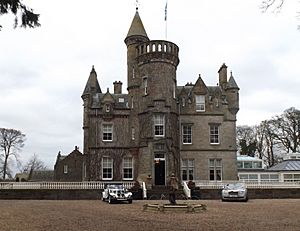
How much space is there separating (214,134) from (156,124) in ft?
21.3

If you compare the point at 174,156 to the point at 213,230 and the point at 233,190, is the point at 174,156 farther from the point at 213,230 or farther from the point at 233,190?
the point at 213,230

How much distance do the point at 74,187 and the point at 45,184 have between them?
7.82 feet

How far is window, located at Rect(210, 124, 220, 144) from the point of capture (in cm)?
4050

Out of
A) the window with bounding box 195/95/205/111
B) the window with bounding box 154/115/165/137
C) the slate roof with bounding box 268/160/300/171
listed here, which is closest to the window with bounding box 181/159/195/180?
the window with bounding box 154/115/165/137

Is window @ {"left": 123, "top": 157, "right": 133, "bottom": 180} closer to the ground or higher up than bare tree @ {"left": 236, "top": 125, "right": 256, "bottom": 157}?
closer to the ground

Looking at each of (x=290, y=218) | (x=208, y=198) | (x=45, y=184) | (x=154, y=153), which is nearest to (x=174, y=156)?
(x=154, y=153)

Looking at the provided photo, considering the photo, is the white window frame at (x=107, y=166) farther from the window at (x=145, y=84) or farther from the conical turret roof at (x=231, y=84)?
the conical turret roof at (x=231, y=84)

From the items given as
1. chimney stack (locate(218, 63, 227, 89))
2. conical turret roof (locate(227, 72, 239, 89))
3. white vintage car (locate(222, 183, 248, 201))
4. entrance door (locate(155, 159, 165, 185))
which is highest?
chimney stack (locate(218, 63, 227, 89))

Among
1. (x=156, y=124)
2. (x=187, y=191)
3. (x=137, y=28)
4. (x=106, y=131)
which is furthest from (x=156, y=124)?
(x=137, y=28)

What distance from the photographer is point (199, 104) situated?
41.1 meters

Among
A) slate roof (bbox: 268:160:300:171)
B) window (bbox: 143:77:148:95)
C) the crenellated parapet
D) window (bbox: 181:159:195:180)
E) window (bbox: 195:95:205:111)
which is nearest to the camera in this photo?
the crenellated parapet

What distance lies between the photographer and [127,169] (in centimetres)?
3916

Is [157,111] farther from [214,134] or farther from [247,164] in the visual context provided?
[247,164]

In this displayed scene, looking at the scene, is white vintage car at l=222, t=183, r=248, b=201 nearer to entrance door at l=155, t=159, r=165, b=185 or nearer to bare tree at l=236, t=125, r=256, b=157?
entrance door at l=155, t=159, r=165, b=185
